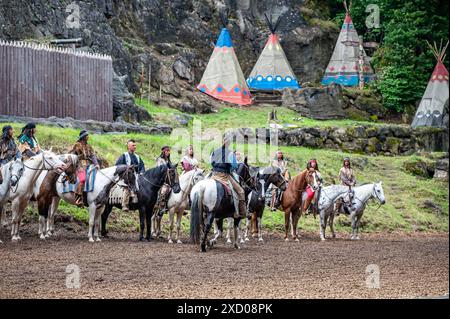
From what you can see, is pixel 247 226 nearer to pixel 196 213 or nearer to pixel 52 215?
A: pixel 196 213

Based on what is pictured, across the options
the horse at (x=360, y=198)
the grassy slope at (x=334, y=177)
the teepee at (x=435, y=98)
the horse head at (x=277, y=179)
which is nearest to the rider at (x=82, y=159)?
the grassy slope at (x=334, y=177)

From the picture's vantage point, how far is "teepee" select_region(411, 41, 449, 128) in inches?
1610

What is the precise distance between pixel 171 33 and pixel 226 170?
26699mm

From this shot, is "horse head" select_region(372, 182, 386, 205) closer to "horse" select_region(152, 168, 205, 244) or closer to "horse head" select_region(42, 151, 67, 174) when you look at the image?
"horse" select_region(152, 168, 205, 244)

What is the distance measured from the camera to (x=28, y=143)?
62.0 feet

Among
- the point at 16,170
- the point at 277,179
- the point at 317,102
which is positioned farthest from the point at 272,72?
the point at 16,170

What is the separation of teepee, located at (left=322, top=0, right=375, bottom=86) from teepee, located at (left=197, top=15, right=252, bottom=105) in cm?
683

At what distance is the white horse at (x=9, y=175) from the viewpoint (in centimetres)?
1750

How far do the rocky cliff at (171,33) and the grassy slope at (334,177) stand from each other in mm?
2867

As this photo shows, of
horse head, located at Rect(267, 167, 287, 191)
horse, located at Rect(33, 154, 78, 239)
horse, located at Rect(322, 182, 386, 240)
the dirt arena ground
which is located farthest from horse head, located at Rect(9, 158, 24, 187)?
horse, located at Rect(322, 182, 386, 240)

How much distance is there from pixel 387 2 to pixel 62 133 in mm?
24774

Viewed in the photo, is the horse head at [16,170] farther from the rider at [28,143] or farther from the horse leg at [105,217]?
the horse leg at [105,217]

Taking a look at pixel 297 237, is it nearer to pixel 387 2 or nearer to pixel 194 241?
pixel 194 241
